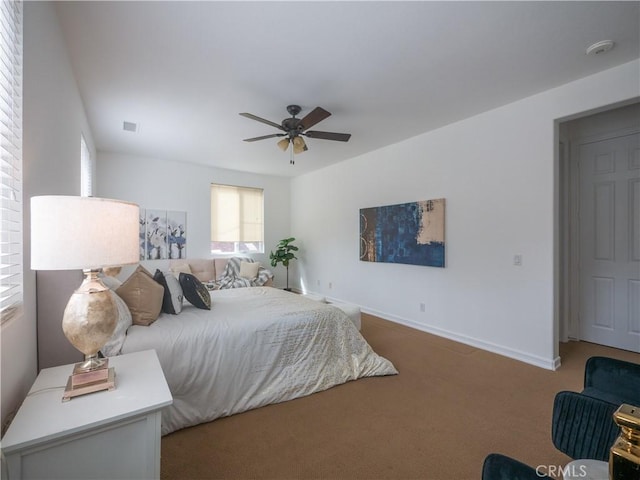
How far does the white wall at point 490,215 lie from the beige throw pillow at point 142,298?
321cm

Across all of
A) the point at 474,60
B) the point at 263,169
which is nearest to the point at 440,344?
the point at 474,60

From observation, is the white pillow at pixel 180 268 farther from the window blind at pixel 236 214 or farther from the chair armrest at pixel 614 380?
the chair armrest at pixel 614 380

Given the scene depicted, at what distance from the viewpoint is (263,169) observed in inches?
239

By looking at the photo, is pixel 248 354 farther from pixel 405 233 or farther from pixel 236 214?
pixel 236 214

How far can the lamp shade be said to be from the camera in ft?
3.39

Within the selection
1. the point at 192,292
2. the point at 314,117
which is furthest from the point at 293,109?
the point at 192,292

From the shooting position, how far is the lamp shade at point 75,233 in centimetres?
103

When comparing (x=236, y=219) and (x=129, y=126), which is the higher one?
(x=129, y=126)

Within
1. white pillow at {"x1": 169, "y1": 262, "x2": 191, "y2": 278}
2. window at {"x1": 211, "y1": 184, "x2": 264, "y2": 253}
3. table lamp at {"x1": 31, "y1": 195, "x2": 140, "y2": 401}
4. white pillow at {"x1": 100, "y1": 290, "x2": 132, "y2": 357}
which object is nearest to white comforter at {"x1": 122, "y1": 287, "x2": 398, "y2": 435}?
white pillow at {"x1": 100, "y1": 290, "x2": 132, "y2": 357}

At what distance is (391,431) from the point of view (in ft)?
6.46

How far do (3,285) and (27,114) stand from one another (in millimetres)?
788

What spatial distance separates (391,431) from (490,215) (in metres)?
2.52

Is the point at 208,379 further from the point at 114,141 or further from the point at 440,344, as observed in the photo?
the point at 114,141

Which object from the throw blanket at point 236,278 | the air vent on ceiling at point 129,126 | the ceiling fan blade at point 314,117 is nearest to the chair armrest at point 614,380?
the ceiling fan blade at point 314,117
